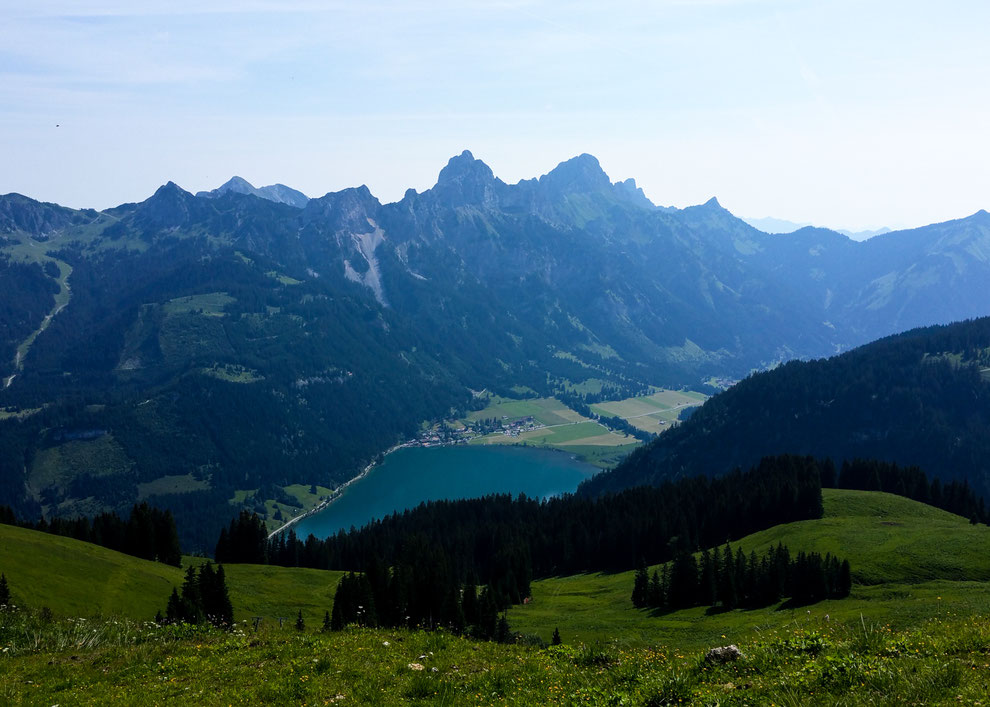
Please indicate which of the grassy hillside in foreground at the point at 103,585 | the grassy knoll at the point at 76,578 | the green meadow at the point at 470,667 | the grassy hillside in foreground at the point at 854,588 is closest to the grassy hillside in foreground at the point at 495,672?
the green meadow at the point at 470,667

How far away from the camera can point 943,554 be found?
252ft

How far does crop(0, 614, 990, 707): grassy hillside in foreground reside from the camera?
16516 millimetres

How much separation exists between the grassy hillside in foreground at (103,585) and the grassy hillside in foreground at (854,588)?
2825cm

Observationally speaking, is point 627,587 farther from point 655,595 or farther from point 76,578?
point 76,578

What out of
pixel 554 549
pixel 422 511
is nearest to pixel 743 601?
pixel 554 549

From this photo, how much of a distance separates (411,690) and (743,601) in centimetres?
6612

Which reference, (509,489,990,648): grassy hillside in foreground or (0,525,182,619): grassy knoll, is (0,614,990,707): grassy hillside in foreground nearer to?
(509,489,990,648): grassy hillside in foreground

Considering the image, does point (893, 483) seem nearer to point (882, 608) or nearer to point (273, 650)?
point (882, 608)

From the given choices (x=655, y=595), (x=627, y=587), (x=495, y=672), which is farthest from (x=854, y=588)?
(x=495, y=672)

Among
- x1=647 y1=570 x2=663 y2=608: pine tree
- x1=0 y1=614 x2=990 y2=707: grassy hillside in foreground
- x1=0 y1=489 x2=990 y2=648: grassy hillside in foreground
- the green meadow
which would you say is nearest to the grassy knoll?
x1=0 y1=489 x2=990 y2=648: grassy hillside in foreground

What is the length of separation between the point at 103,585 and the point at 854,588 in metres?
78.9

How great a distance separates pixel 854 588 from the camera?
7106 cm

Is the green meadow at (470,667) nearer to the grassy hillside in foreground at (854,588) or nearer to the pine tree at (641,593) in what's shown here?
the grassy hillside in foreground at (854,588)

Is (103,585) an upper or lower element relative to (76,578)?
lower
